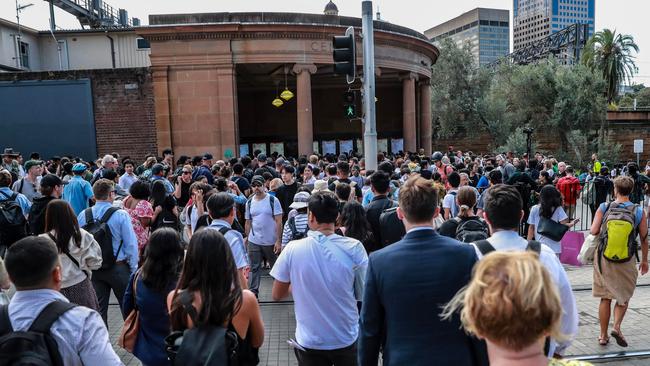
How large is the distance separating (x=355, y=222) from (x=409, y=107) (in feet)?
60.1

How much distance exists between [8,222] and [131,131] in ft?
44.1

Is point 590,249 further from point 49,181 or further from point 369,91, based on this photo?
point 49,181

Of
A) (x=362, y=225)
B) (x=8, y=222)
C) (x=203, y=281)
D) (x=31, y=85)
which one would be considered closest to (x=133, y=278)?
(x=203, y=281)

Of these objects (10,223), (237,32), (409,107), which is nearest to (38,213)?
(10,223)

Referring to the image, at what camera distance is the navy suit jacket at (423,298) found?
8.93 feet

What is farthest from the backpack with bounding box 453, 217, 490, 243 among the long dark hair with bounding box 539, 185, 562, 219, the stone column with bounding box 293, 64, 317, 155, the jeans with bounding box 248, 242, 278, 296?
the stone column with bounding box 293, 64, 317, 155

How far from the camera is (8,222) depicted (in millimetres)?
6844

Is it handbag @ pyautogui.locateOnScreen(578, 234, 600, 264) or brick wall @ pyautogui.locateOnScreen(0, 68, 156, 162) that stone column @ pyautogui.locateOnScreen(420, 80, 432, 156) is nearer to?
brick wall @ pyautogui.locateOnScreen(0, 68, 156, 162)

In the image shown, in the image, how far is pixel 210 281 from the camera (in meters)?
2.84

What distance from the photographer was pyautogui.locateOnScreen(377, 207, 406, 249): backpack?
5645 millimetres

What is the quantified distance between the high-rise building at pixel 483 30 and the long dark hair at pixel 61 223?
194 m

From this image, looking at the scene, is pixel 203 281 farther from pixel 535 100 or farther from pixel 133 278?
pixel 535 100

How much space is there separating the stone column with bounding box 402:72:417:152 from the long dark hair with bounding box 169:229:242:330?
2044 cm

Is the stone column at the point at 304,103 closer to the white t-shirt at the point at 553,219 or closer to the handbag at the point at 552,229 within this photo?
the white t-shirt at the point at 553,219
